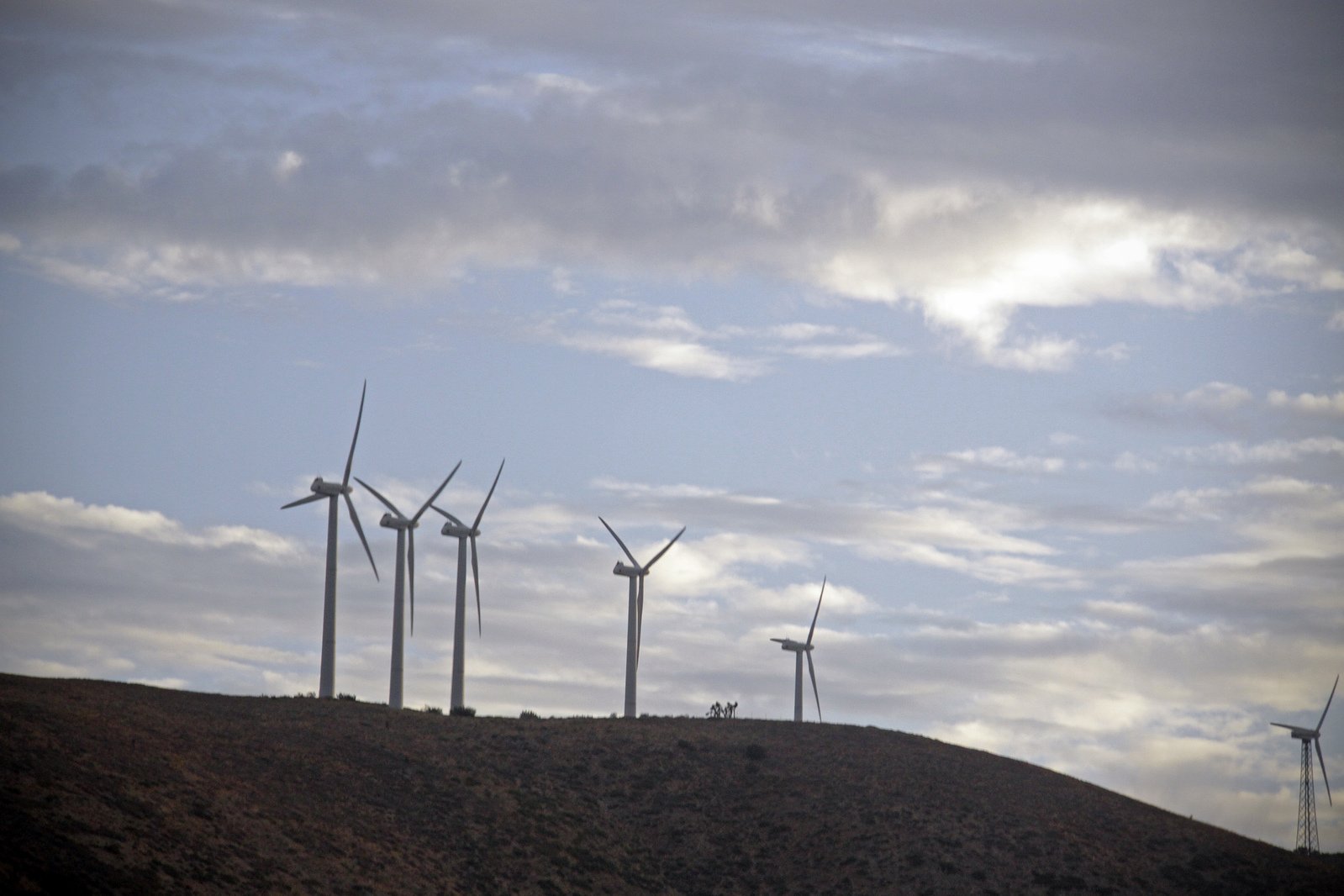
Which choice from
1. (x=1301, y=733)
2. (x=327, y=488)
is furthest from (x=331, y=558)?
(x=1301, y=733)

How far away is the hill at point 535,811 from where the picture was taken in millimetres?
66938

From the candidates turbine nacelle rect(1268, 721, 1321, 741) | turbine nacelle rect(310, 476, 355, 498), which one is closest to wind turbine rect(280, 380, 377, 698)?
turbine nacelle rect(310, 476, 355, 498)

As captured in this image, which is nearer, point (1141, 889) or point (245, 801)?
point (245, 801)

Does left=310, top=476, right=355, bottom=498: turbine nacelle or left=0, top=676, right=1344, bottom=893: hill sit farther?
left=310, top=476, right=355, bottom=498: turbine nacelle

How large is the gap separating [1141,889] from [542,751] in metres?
38.0

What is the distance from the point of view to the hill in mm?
66938

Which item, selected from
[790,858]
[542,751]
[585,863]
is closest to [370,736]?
[542,751]

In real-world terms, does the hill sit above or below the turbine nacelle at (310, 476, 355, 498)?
below

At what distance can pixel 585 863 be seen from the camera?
84.2 m

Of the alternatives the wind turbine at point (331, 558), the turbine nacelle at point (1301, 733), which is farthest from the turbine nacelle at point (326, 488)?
the turbine nacelle at point (1301, 733)

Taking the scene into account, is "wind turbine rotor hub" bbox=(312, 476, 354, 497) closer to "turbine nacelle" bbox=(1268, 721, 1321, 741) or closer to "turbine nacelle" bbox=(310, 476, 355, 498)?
"turbine nacelle" bbox=(310, 476, 355, 498)

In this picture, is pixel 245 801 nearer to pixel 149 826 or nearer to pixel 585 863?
pixel 149 826

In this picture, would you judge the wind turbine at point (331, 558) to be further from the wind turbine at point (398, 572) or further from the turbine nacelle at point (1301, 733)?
the turbine nacelle at point (1301, 733)

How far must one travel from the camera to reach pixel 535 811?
8894 centimetres
